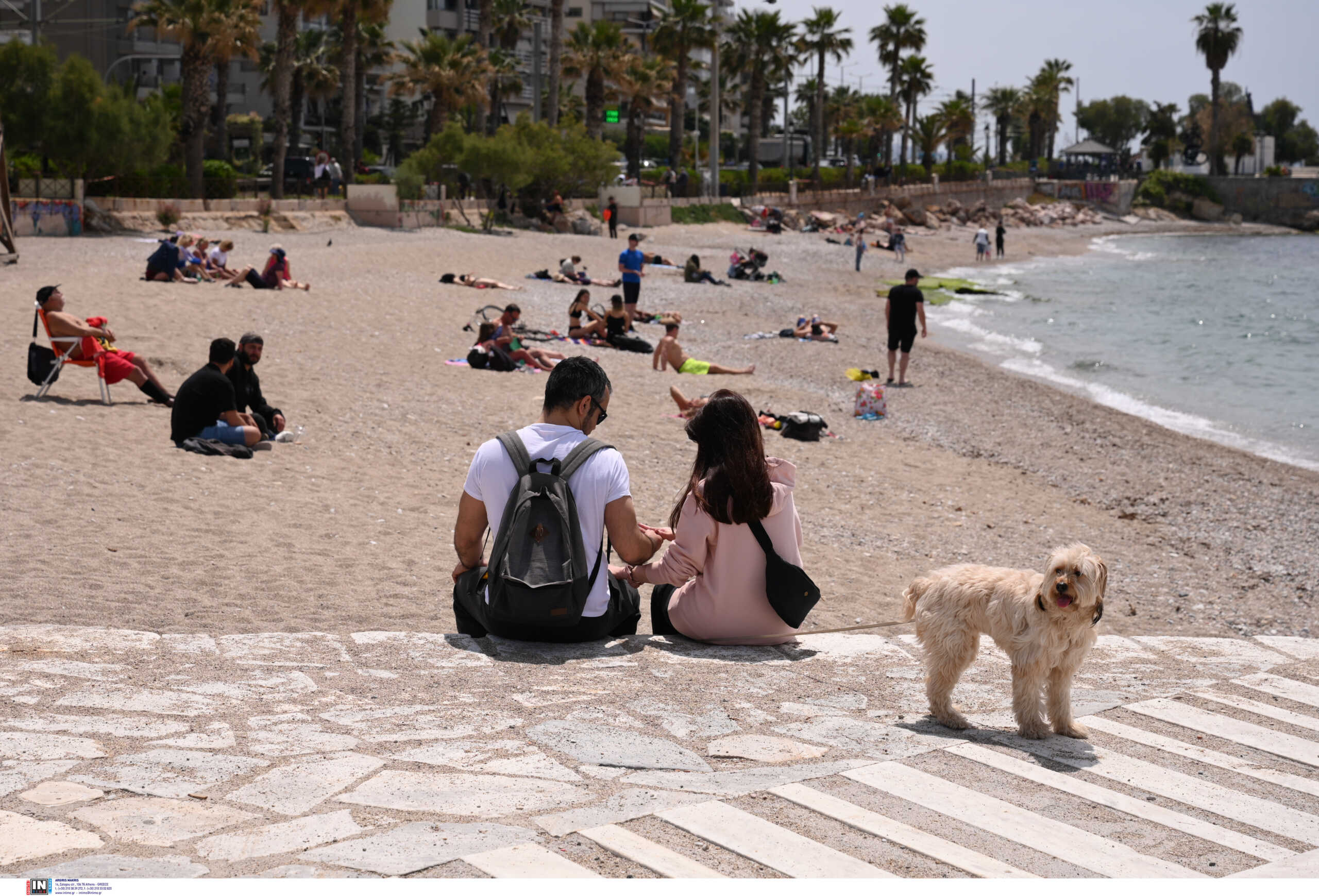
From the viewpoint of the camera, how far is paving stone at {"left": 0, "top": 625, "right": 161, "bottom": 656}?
507 cm

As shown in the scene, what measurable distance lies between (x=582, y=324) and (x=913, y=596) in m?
13.9

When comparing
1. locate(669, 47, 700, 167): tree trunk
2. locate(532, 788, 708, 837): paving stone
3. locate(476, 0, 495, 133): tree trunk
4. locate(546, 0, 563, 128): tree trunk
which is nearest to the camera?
locate(532, 788, 708, 837): paving stone

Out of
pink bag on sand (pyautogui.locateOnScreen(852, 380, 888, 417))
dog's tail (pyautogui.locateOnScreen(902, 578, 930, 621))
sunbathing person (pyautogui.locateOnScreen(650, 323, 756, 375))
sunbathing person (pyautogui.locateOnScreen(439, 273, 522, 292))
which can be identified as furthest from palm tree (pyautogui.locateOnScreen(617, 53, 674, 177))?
dog's tail (pyautogui.locateOnScreen(902, 578, 930, 621))

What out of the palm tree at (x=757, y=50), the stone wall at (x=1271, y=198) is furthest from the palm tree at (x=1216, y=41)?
the palm tree at (x=757, y=50)

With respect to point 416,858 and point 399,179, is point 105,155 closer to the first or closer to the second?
point 399,179

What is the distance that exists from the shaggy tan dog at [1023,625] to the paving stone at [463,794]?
153 cm

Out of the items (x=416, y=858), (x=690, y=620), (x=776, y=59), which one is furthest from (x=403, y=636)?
(x=776, y=59)

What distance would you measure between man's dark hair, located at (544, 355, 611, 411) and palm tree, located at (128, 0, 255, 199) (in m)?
30.1

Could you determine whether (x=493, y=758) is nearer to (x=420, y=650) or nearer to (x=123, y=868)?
(x=123, y=868)

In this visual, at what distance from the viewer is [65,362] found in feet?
36.8

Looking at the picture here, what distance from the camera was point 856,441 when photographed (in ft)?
42.8

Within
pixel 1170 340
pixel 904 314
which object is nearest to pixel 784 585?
pixel 904 314

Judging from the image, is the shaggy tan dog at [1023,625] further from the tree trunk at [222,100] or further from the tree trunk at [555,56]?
the tree trunk at [555,56]

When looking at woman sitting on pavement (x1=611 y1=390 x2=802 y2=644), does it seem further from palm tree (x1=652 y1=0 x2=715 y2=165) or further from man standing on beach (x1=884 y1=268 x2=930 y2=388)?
palm tree (x1=652 y1=0 x2=715 y2=165)
